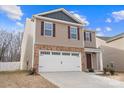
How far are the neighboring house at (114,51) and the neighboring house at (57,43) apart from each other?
4.11m

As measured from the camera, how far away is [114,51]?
64.0 feet

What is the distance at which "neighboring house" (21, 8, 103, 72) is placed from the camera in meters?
12.7

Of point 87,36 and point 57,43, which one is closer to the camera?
point 57,43

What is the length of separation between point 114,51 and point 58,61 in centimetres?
1032

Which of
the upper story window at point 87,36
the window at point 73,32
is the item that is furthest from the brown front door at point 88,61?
the window at point 73,32

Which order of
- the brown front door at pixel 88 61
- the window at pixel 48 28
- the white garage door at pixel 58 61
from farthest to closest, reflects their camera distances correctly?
the brown front door at pixel 88 61
the window at pixel 48 28
the white garage door at pixel 58 61

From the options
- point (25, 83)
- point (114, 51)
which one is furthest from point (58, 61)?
point (114, 51)

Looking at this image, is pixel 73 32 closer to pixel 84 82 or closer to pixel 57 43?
pixel 57 43

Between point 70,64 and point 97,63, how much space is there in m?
4.51

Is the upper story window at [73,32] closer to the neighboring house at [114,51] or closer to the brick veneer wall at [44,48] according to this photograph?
the brick veneer wall at [44,48]

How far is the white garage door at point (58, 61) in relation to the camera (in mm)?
12679

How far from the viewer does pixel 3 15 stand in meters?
24.1

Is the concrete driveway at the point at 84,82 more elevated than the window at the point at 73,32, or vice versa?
the window at the point at 73,32
